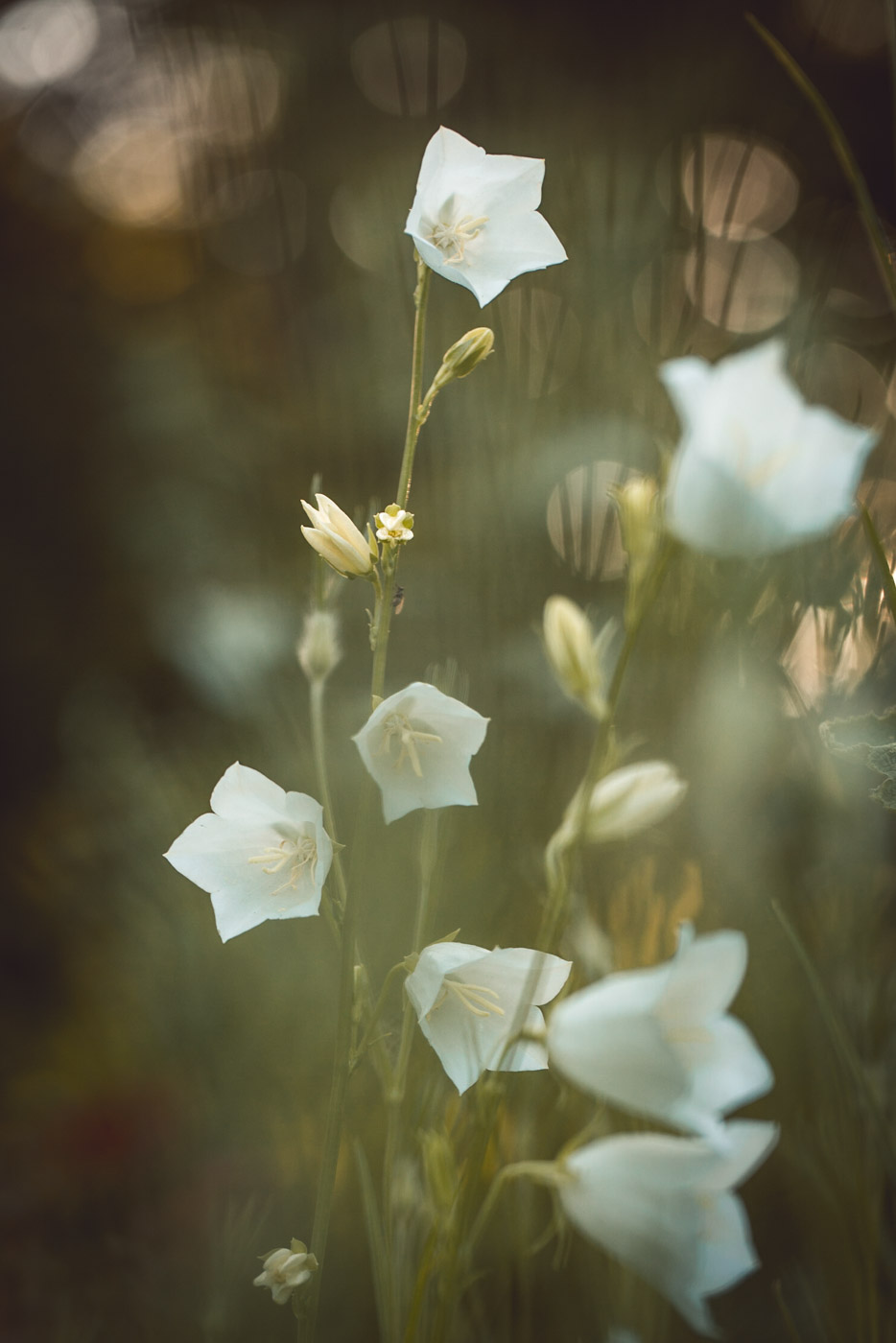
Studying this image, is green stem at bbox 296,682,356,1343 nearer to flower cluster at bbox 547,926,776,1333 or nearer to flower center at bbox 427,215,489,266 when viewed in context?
flower cluster at bbox 547,926,776,1333

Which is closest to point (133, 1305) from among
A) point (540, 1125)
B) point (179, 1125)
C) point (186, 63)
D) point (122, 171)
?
point (179, 1125)

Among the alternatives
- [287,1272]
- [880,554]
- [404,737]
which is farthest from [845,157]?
[287,1272]

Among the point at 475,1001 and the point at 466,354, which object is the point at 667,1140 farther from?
the point at 466,354

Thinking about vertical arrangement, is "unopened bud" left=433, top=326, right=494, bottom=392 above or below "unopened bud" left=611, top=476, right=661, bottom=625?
above

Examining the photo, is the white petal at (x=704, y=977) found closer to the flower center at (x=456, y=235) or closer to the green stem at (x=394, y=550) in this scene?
the green stem at (x=394, y=550)

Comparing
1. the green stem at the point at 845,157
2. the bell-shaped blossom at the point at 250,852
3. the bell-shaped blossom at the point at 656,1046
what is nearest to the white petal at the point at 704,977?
the bell-shaped blossom at the point at 656,1046

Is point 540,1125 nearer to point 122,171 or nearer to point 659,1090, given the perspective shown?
point 659,1090

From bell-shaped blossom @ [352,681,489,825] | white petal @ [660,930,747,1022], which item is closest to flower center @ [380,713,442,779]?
bell-shaped blossom @ [352,681,489,825]
